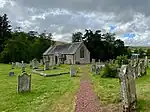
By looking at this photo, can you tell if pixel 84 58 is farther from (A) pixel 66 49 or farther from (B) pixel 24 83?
(B) pixel 24 83

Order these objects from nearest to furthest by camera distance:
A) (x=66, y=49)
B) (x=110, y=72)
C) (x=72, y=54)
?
(x=110, y=72) < (x=72, y=54) < (x=66, y=49)

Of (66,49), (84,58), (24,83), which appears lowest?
(24,83)

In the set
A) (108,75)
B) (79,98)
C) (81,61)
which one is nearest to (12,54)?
(81,61)

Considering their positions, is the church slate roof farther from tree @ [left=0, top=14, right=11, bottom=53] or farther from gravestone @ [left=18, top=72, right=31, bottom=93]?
gravestone @ [left=18, top=72, right=31, bottom=93]

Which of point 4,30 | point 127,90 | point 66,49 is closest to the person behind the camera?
point 127,90

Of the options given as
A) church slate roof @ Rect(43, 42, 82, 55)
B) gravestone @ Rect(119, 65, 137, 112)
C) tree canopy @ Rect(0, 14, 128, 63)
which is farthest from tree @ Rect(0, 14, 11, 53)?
gravestone @ Rect(119, 65, 137, 112)

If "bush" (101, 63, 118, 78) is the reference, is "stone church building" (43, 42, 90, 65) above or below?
above

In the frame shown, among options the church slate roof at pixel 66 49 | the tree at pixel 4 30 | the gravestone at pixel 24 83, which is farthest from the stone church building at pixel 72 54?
the gravestone at pixel 24 83

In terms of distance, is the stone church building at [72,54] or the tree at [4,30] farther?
the tree at [4,30]

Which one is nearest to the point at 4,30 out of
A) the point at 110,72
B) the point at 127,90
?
the point at 110,72

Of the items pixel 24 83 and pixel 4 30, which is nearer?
pixel 24 83

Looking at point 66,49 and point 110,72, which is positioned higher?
point 66,49

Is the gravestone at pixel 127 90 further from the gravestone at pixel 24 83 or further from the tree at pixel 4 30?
the tree at pixel 4 30

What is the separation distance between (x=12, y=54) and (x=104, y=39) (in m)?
27.4
